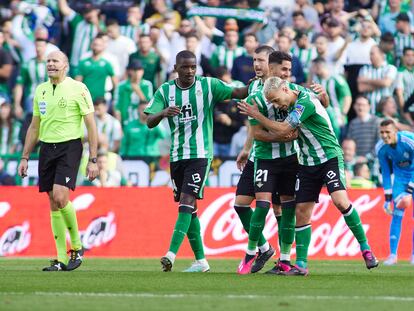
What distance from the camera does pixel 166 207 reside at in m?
19.7

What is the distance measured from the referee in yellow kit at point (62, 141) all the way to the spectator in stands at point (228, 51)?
9284 mm

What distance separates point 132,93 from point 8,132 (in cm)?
253

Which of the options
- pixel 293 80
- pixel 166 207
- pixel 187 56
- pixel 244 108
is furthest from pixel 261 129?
pixel 293 80

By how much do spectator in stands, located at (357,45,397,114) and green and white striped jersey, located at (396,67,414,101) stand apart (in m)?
0.15

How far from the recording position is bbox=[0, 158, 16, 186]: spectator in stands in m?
20.6

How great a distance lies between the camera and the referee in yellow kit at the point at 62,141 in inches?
523

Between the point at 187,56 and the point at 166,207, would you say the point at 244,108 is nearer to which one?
the point at 187,56

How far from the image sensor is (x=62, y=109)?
43.9 ft

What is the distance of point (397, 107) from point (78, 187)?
7012mm

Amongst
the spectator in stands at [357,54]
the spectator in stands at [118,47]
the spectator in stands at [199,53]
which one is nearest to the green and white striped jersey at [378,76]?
the spectator in stands at [357,54]

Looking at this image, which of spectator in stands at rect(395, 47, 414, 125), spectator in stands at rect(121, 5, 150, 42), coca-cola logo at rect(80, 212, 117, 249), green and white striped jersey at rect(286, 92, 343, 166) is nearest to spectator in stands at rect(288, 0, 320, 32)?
spectator in stands at rect(395, 47, 414, 125)

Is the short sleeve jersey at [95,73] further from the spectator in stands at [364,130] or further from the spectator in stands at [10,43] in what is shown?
the spectator in stands at [364,130]

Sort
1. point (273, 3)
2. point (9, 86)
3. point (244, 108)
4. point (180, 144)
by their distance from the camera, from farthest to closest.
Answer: point (273, 3) → point (9, 86) → point (180, 144) → point (244, 108)

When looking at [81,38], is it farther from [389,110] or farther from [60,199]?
[60,199]
